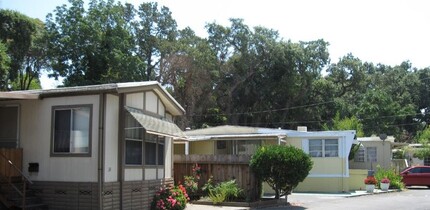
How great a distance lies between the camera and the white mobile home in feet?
45.9

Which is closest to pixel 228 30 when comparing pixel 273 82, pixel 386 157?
pixel 273 82

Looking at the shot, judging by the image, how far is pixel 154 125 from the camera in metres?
15.3

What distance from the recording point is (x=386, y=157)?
119 ft

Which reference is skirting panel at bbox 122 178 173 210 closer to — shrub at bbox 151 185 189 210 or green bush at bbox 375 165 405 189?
shrub at bbox 151 185 189 210

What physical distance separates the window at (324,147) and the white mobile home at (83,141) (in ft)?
42.4

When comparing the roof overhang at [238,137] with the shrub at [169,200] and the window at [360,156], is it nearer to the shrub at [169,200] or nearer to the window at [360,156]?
the shrub at [169,200]

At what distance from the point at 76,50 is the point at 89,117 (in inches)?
1007

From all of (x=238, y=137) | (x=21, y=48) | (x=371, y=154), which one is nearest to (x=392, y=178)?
(x=371, y=154)

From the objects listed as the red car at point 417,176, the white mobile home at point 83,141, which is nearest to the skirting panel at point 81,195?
the white mobile home at point 83,141

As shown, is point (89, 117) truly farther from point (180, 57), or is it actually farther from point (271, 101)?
point (271, 101)

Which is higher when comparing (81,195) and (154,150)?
(154,150)

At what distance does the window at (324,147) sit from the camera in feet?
86.7

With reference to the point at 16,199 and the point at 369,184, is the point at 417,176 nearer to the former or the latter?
the point at 369,184

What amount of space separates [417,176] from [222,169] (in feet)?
57.8
